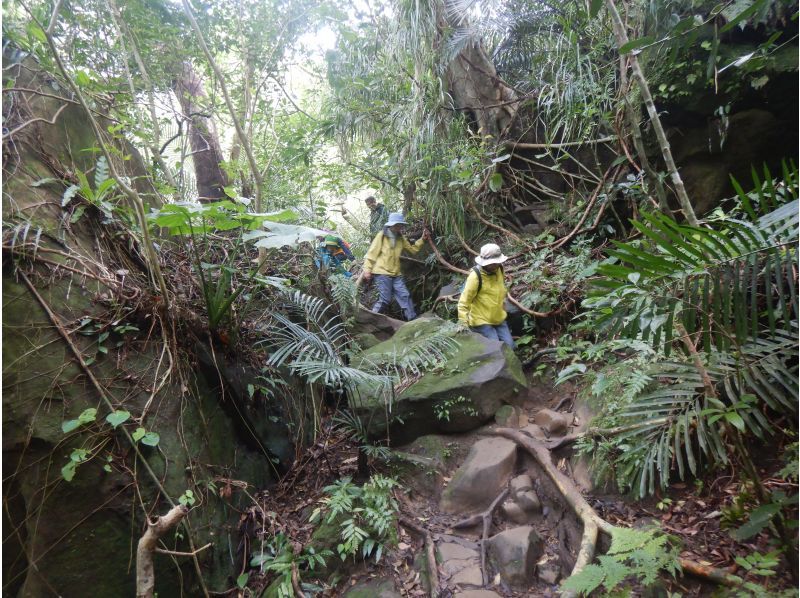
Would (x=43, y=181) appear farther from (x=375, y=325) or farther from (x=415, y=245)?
(x=415, y=245)

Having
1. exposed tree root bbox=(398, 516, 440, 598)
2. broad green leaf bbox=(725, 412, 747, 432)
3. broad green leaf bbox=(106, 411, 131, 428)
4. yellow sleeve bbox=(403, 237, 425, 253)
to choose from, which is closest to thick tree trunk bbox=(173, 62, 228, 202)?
yellow sleeve bbox=(403, 237, 425, 253)

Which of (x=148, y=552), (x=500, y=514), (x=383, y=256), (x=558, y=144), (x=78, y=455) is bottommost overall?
(x=500, y=514)

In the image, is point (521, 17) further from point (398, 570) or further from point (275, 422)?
point (398, 570)

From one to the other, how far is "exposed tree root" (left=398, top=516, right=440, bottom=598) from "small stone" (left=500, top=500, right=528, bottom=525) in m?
0.57

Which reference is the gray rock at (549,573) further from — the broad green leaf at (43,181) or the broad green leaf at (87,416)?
the broad green leaf at (43,181)

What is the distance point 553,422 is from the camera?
3633 mm

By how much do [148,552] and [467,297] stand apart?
3.47m

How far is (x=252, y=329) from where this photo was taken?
347 centimetres

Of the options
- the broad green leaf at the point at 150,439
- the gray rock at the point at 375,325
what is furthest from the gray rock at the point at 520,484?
the gray rock at the point at 375,325

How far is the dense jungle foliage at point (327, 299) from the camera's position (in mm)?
1941

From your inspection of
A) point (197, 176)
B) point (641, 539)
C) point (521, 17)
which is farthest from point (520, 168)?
point (641, 539)

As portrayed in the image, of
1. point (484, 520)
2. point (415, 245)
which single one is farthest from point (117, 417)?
point (415, 245)

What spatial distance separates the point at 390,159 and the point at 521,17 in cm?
283

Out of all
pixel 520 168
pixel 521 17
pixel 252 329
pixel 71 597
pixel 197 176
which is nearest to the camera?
pixel 71 597
